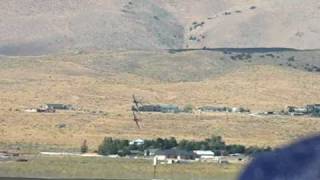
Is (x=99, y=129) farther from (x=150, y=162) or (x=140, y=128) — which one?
(x=150, y=162)

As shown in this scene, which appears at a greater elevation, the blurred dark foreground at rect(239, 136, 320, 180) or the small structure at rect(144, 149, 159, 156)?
the small structure at rect(144, 149, 159, 156)

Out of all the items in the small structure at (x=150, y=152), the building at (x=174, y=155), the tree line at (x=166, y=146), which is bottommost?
the building at (x=174, y=155)

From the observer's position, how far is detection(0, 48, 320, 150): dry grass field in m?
111

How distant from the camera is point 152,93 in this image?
143 metres

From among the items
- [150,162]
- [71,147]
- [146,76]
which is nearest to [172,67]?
[146,76]

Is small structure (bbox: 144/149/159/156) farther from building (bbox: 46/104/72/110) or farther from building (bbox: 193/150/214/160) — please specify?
building (bbox: 46/104/72/110)

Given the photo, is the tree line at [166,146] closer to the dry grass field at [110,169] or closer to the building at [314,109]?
the dry grass field at [110,169]

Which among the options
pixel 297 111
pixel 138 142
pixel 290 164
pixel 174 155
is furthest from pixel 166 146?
pixel 290 164

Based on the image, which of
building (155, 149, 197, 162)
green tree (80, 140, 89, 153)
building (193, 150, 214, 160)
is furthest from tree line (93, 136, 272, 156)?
building (155, 149, 197, 162)

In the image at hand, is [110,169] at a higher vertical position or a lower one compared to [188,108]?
lower

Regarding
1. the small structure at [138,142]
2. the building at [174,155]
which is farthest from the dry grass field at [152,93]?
the building at [174,155]

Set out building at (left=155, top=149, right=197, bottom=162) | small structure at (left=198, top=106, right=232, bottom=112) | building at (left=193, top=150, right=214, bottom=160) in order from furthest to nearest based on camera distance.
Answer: small structure at (left=198, top=106, right=232, bottom=112)
building at (left=193, top=150, right=214, bottom=160)
building at (left=155, top=149, right=197, bottom=162)

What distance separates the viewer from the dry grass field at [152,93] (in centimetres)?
11081

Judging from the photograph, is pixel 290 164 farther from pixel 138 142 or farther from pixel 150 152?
pixel 138 142
